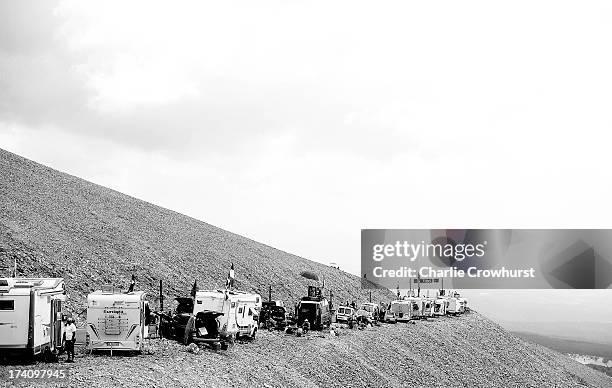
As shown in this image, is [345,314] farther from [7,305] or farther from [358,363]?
[7,305]

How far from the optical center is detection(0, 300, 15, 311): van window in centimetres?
2344

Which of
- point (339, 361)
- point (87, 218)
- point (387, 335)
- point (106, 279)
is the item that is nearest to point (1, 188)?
point (87, 218)

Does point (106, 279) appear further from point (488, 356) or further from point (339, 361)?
point (488, 356)

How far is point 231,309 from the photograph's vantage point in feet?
120

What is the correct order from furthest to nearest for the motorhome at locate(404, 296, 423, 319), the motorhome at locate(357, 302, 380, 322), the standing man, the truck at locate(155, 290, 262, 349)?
the motorhome at locate(404, 296, 423, 319) → the motorhome at locate(357, 302, 380, 322) → the truck at locate(155, 290, 262, 349) → the standing man

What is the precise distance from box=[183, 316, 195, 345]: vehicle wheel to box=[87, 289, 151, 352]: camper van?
228 inches

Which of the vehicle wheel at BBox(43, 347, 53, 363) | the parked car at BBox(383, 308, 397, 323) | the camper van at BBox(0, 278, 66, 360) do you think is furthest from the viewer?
the parked car at BBox(383, 308, 397, 323)

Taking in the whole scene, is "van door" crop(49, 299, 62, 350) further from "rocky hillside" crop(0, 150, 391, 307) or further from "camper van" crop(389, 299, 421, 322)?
"camper van" crop(389, 299, 421, 322)

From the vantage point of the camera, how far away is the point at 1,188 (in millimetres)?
70812

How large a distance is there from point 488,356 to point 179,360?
4491cm

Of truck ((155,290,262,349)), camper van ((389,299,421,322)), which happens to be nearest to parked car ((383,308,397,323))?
camper van ((389,299,421,322))

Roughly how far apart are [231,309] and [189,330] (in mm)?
2905

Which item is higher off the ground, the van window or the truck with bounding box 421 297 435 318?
the van window

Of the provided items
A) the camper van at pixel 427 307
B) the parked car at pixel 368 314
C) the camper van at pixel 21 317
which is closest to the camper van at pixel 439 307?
the camper van at pixel 427 307
